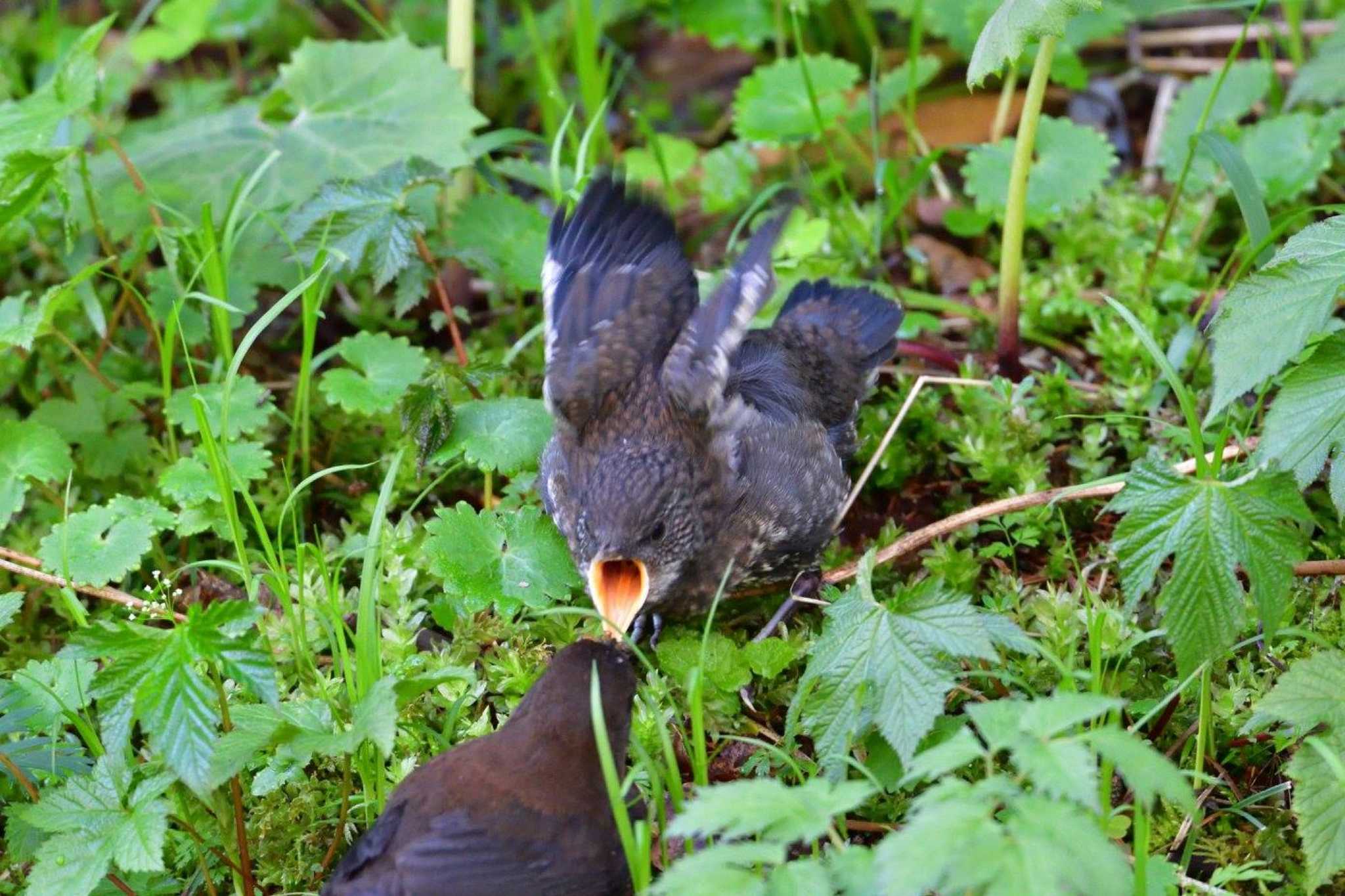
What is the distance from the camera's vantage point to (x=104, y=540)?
3340 mm

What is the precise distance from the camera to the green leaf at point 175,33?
503 cm

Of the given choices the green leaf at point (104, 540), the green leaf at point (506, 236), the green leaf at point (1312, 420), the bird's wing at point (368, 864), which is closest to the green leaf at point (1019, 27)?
the green leaf at point (1312, 420)

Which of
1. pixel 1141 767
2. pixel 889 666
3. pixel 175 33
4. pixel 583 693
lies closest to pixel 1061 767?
pixel 1141 767

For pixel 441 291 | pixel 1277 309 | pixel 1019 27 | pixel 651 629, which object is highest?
pixel 1019 27

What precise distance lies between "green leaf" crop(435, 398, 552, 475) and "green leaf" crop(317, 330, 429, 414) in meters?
0.19

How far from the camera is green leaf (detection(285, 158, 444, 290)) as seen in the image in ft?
12.2

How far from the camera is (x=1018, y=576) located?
3.50 m

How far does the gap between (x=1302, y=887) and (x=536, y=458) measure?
74.6 inches

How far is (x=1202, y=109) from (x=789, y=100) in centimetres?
130

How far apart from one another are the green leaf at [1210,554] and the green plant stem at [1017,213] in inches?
42.4

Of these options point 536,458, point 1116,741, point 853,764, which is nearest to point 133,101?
point 536,458

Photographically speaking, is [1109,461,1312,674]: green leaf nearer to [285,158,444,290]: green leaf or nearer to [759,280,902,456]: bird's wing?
[759,280,902,456]: bird's wing

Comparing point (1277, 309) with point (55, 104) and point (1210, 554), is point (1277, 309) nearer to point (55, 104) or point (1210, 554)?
point (1210, 554)

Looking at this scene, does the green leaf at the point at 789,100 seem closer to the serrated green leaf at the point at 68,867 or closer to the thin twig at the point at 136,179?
the thin twig at the point at 136,179
